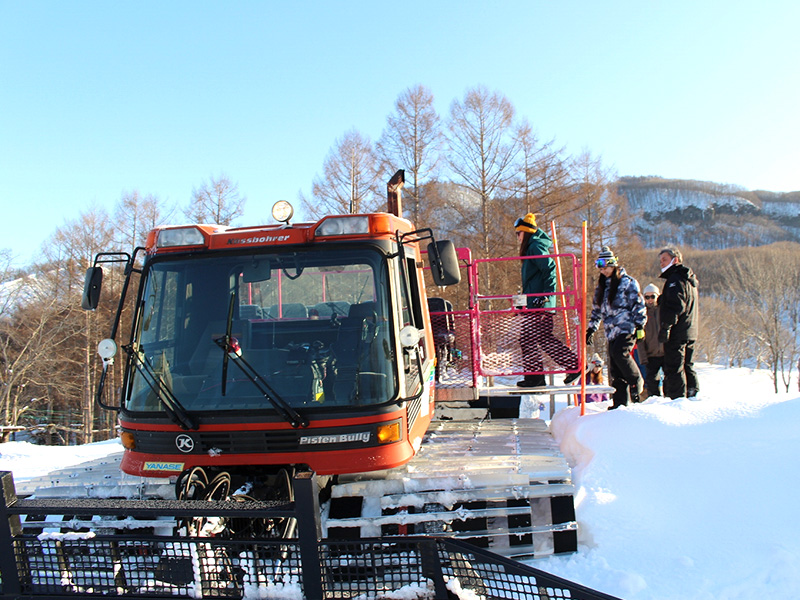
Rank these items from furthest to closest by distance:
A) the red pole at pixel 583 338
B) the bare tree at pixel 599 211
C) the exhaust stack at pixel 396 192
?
the bare tree at pixel 599 211, the exhaust stack at pixel 396 192, the red pole at pixel 583 338

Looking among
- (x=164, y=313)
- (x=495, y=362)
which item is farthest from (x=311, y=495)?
(x=495, y=362)

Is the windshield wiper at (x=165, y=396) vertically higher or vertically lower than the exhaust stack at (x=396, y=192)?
lower

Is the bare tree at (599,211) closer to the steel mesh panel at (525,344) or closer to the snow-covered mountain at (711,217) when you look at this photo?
the steel mesh panel at (525,344)

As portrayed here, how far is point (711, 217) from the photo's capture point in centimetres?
18350

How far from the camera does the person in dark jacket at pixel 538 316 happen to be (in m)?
6.66

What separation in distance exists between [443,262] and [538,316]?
9.83 feet

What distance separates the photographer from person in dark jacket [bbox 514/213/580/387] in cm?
666

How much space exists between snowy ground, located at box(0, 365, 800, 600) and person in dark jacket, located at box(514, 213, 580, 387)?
116cm

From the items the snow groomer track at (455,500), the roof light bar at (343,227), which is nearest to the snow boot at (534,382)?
the snow groomer track at (455,500)

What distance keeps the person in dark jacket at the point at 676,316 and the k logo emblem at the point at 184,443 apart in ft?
18.6

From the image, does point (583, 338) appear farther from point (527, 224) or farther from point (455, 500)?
point (455, 500)

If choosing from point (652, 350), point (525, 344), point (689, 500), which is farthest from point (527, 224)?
point (689, 500)

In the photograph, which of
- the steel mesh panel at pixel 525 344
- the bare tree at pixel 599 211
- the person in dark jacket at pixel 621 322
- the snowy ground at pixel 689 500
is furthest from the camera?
the bare tree at pixel 599 211

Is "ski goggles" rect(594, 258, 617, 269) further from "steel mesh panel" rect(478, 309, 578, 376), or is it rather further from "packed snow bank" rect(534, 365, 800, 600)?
"packed snow bank" rect(534, 365, 800, 600)
